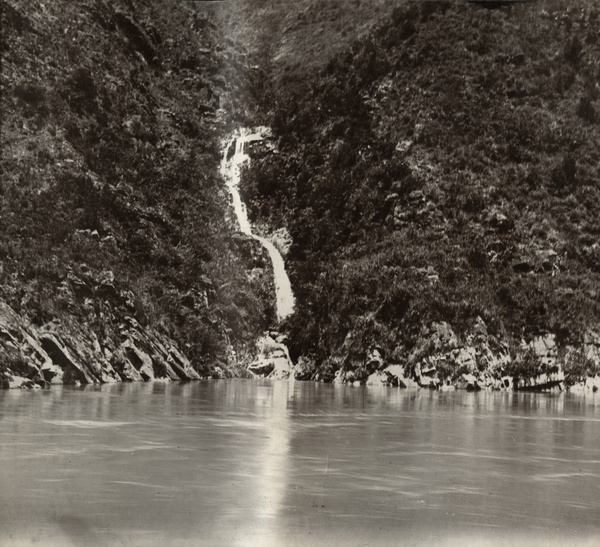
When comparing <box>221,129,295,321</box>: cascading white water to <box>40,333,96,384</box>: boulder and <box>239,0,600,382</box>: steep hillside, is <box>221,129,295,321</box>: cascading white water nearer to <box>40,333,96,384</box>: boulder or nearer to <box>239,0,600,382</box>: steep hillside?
<box>239,0,600,382</box>: steep hillside

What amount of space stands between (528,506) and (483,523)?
4.21 ft

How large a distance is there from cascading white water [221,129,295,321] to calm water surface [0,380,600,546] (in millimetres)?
17015

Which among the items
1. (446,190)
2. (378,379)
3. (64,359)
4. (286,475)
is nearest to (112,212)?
(64,359)

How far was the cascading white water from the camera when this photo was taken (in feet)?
143

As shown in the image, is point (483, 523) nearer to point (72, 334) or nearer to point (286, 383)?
point (72, 334)

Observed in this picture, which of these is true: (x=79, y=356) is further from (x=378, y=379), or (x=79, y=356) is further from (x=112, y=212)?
(x=378, y=379)

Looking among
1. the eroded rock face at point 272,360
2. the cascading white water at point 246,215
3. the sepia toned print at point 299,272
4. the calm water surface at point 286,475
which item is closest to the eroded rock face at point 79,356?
the sepia toned print at point 299,272

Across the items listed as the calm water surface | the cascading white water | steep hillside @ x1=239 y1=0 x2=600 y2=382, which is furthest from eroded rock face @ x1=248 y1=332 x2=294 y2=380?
the calm water surface

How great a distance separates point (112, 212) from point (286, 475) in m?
26.0

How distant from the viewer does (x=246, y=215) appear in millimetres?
47750

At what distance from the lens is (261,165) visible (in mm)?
50875

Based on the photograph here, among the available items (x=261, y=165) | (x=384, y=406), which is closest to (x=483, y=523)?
(x=384, y=406)

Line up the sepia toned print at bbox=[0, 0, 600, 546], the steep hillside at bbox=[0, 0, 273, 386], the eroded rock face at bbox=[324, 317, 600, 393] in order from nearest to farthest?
the sepia toned print at bbox=[0, 0, 600, 546], the steep hillside at bbox=[0, 0, 273, 386], the eroded rock face at bbox=[324, 317, 600, 393]

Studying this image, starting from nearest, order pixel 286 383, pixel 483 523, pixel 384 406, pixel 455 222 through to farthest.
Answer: pixel 483 523 < pixel 384 406 < pixel 286 383 < pixel 455 222
